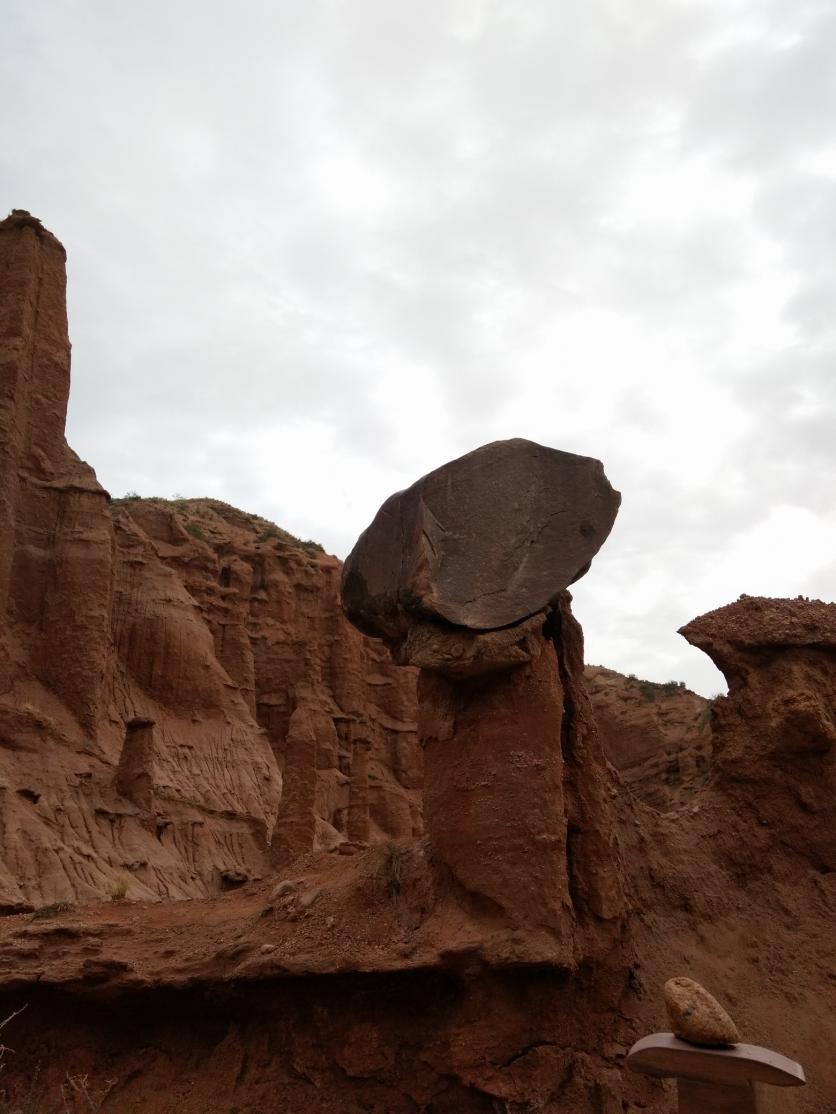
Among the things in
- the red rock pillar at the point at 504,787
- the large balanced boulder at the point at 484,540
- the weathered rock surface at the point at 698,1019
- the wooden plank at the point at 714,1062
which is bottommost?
the wooden plank at the point at 714,1062

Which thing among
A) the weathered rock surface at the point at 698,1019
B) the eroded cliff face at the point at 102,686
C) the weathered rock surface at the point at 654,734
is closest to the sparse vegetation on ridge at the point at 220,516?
the eroded cliff face at the point at 102,686

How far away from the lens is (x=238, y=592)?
3562cm

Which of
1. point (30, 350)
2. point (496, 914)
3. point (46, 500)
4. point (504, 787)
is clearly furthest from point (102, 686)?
point (496, 914)

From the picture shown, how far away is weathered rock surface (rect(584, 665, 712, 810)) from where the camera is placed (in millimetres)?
17969

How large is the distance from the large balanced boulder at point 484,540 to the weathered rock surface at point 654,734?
9.00 meters

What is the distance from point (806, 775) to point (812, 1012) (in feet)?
6.71

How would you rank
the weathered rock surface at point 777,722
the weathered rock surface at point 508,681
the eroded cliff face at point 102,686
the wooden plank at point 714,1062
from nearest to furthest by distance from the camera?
the wooden plank at point 714,1062 → the weathered rock surface at point 508,681 → the weathered rock surface at point 777,722 → the eroded cliff face at point 102,686

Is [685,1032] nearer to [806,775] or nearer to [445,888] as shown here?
[445,888]

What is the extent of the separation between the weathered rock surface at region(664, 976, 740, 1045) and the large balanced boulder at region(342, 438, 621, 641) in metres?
2.76

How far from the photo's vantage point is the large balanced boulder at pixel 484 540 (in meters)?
7.18

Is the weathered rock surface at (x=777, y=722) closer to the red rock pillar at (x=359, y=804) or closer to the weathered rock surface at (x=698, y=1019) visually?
the weathered rock surface at (x=698, y=1019)

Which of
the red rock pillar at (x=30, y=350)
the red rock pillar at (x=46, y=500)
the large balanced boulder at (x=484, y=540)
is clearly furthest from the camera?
the red rock pillar at (x=30, y=350)

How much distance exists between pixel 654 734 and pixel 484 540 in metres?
15.5

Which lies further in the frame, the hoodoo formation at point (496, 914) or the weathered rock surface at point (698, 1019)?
the hoodoo formation at point (496, 914)
